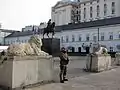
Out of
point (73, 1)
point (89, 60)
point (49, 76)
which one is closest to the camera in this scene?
point (49, 76)

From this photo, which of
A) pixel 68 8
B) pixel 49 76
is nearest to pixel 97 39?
pixel 68 8

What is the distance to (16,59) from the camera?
776cm

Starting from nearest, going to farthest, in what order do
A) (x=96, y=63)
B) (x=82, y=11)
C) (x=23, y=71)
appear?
(x=23, y=71) < (x=96, y=63) < (x=82, y=11)

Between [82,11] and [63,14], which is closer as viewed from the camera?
[82,11]

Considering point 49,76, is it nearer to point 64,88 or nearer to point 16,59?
point 64,88

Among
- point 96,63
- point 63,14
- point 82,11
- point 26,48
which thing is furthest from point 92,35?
point 26,48

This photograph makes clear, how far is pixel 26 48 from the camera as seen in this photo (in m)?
8.54

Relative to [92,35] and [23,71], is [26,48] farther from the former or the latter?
[92,35]

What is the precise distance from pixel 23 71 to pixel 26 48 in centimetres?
95

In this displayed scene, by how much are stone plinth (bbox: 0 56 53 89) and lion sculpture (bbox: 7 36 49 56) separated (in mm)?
186

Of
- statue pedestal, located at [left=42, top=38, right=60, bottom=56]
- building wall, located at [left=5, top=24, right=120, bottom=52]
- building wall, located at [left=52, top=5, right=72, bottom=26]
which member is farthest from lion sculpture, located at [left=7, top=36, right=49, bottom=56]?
building wall, located at [left=52, top=5, right=72, bottom=26]

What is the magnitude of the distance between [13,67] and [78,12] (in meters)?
103

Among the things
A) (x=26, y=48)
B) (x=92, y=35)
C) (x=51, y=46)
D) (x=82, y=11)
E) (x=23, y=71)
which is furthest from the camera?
(x=82, y=11)

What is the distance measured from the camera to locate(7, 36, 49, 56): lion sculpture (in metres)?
8.00
